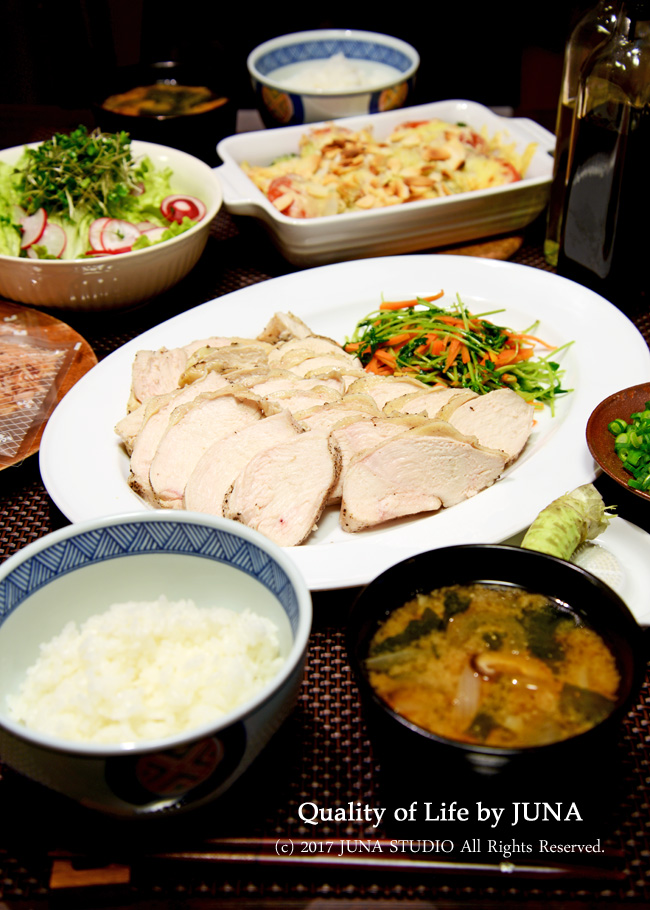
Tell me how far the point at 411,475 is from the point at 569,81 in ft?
7.50

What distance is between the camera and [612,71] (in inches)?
115

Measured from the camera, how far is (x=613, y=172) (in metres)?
3.05

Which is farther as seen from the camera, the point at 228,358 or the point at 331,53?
the point at 331,53

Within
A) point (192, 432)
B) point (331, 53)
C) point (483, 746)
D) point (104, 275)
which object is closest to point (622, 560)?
point (483, 746)


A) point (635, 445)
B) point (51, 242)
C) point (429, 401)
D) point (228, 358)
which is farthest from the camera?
point (51, 242)

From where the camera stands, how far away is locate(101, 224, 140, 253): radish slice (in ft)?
11.6

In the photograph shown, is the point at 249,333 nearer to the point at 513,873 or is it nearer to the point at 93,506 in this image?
the point at 93,506

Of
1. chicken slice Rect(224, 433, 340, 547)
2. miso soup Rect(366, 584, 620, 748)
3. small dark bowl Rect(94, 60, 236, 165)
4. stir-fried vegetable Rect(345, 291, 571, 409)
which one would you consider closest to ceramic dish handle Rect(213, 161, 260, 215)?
small dark bowl Rect(94, 60, 236, 165)

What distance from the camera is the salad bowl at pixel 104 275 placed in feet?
10.2

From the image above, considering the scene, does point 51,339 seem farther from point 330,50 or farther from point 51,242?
point 330,50

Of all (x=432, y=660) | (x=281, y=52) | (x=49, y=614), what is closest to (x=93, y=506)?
(x=49, y=614)

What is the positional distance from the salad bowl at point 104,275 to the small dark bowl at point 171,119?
87cm

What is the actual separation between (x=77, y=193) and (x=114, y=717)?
9.53 feet

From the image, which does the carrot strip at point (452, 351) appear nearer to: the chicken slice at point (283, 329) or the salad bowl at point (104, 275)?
the chicken slice at point (283, 329)
